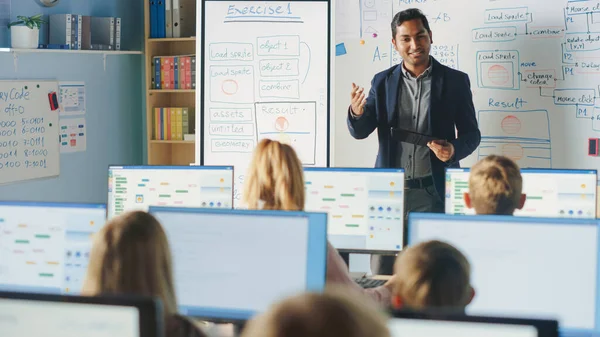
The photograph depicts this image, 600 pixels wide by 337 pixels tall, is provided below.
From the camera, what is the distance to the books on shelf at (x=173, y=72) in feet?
20.6

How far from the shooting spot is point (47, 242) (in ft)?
8.97

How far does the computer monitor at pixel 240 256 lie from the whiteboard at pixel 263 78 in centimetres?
236

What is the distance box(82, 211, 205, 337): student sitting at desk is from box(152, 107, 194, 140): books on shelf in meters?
4.46

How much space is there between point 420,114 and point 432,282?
10.4ft

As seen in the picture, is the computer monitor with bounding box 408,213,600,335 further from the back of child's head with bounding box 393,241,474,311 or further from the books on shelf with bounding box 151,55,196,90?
the books on shelf with bounding box 151,55,196,90

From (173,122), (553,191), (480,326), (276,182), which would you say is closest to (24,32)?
(173,122)

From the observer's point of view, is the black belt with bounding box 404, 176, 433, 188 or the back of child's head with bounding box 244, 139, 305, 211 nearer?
the back of child's head with bounding box 244, 139, 305, 211

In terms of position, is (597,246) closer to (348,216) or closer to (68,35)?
(348,216)

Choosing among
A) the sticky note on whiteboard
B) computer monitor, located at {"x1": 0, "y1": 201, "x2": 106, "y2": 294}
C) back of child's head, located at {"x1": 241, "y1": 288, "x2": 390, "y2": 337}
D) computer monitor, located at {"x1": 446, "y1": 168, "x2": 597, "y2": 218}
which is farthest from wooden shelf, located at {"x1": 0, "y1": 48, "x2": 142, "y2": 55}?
back of child's head, located at {"x1": 241, "y1": 288, "x2": 390, "y2": 337}

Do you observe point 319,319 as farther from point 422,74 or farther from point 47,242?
point 422,74

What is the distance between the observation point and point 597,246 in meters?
2.39

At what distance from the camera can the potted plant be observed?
206 inches

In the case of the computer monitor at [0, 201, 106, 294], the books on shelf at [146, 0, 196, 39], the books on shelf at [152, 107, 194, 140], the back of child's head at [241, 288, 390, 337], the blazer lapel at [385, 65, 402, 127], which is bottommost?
the computer monitor at [0, 201, 106, 294]

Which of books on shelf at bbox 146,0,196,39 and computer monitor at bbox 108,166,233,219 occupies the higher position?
books on shelf at bbox 146,0,196,39
